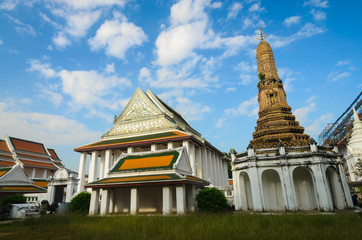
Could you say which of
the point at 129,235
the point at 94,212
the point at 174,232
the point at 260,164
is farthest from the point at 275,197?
the point at 94,212

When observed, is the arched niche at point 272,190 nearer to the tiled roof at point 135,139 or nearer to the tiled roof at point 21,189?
the tiled roof at point 135,139

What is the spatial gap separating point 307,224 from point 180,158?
980 cm

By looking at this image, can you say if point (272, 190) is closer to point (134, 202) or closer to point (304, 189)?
point (304, 189)

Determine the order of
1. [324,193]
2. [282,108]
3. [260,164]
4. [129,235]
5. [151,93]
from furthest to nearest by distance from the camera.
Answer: [151,93]
[282,108]
[260,164]
[324,193]
[129,235]

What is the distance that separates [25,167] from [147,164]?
28097mm

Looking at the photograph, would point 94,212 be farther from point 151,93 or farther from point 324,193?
point 151,93

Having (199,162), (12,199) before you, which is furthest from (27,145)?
(199,162)

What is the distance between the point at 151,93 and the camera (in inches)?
1232

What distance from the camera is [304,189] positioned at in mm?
15164

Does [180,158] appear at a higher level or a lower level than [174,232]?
higher

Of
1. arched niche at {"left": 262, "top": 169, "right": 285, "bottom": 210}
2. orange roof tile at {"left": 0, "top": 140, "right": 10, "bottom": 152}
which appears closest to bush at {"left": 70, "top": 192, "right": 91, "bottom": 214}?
arched niche at {"left": 262, "top": 169, "right": 285, "bottom": 210}

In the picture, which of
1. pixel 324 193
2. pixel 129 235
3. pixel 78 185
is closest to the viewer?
pixel 129 235

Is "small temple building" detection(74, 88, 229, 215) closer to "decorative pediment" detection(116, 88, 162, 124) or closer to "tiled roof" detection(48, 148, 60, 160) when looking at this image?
"decorative pediment" detection(116, 88, 162, 124)

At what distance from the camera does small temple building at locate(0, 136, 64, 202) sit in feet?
85.1
